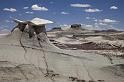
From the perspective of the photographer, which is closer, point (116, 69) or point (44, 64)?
point (44, 64)

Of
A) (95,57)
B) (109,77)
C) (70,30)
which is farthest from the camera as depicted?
(70,30)

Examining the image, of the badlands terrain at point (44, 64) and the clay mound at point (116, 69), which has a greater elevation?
the badlands terrain at point (44, 64)

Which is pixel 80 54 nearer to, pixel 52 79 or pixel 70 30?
pixel 52 79

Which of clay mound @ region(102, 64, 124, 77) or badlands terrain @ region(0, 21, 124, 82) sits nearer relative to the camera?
badlands terrain @ region(0, 21, 124, 82)

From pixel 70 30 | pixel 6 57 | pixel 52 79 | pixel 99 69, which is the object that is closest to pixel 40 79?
pixel 52 79

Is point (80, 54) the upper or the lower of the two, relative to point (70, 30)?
upper

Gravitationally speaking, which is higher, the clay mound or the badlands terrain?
the badlands terrain

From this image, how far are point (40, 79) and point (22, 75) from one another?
652 mm

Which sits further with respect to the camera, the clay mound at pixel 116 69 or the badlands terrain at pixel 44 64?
the clay mound at pixel 116 69

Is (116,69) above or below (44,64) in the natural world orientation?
below

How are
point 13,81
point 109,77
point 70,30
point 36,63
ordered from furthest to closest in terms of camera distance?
1. point 70,30
2. point 109,77
3. point 36,63
4. point 13,81

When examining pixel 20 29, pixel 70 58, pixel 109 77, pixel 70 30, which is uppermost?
pixel 20 29

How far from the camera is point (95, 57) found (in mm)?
13531

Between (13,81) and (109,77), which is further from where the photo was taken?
(109,77)
